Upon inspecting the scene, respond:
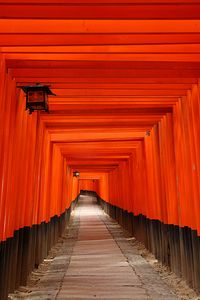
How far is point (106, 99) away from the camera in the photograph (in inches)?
213

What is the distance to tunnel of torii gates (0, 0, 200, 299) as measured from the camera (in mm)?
3105

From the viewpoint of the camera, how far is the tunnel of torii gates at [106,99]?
3.11m

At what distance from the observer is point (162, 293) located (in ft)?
15.4

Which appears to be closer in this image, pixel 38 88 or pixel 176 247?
pixel 38 88

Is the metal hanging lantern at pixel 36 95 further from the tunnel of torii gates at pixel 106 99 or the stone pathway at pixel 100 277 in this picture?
the stone pathway at pixel 100 277

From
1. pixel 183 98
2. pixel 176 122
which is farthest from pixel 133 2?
pixel 176 122

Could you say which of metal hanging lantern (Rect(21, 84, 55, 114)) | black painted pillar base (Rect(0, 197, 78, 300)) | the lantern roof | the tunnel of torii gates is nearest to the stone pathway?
black painted pillar base (Rect(0, 197, 78, 300))

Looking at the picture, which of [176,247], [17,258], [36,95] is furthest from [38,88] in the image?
[176,247]

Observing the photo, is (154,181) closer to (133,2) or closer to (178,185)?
(178,185)

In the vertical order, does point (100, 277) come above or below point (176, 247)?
below

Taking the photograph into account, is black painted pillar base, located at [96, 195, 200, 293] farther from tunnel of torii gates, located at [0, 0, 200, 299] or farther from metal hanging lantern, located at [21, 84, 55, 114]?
metal hanging lantern, located at [21, 84, 55, 114]

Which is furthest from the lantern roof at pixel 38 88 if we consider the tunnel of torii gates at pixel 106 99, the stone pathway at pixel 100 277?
the stone pathway at pixel 100 277

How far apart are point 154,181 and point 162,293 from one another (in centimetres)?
295

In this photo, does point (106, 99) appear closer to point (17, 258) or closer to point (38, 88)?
point (38, 88)
